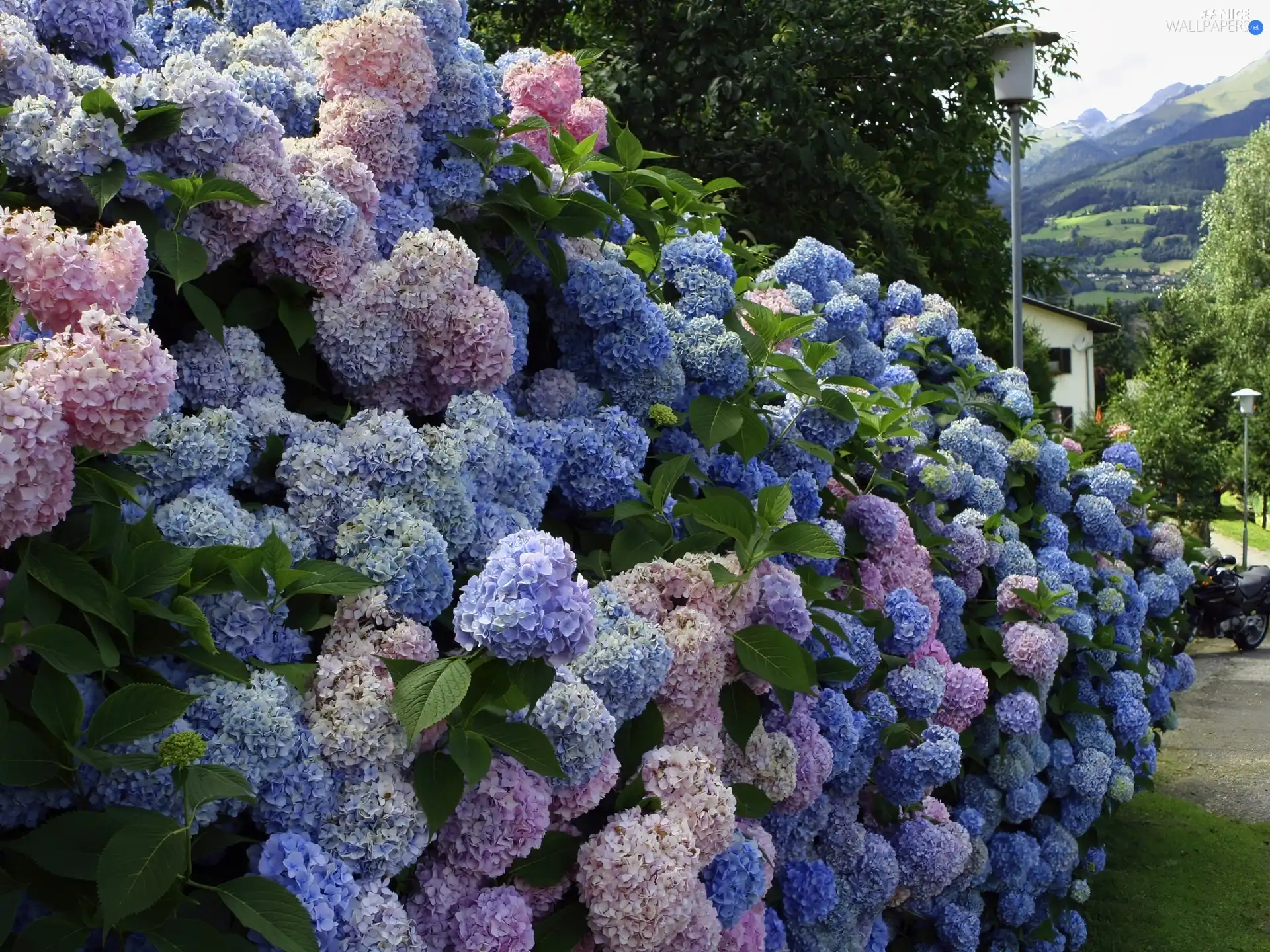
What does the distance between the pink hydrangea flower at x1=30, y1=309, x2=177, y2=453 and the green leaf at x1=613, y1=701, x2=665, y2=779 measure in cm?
93

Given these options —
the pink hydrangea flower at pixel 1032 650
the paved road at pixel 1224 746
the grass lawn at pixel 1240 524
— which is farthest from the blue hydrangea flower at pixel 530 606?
the grass lawn at pixel 1240 524

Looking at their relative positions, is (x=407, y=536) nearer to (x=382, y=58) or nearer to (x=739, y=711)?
(x=739, y=711)

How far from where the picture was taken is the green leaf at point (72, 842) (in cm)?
119

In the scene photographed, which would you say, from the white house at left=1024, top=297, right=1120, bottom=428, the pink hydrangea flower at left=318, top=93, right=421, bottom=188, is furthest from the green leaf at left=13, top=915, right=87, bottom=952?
the white house at left=1024, top=297, right=1120, bottom=428

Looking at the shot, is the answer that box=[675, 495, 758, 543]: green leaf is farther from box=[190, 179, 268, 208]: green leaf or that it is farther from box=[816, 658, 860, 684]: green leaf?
box=[190, 179, 268, 208]: green leaf

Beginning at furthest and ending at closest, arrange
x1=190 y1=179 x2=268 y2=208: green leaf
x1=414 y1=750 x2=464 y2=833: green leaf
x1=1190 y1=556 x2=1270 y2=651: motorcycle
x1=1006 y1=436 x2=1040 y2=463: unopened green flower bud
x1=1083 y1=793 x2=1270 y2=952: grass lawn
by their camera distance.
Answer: x1=1190 y1=556 x2=1270 y2=651: motorcycle → x1=1083 y1=793 x2=1270 y2=952: grass lawn → x1=1006 y1=436 x2=1040 y2=463: unopened green flower bud → x1=190 y1=179 x2=268 y2=208: green leaf → x1=414 y1=750 x2=464 y2=833: green leaf

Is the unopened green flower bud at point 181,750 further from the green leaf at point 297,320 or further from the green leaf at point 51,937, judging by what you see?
the green leaf at point 297,320

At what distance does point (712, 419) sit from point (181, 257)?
107 cm

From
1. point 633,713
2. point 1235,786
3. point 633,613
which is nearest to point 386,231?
point 633,613

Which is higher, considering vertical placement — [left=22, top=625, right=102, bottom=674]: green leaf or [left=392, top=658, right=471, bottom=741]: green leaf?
[left=22, top=625, right=102, bottom=674]: green leaf

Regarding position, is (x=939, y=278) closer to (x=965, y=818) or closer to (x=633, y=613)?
(x=965, y=818)

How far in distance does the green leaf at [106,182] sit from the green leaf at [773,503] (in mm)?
1144

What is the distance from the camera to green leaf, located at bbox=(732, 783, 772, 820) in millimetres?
2045

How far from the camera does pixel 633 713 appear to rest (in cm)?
179
